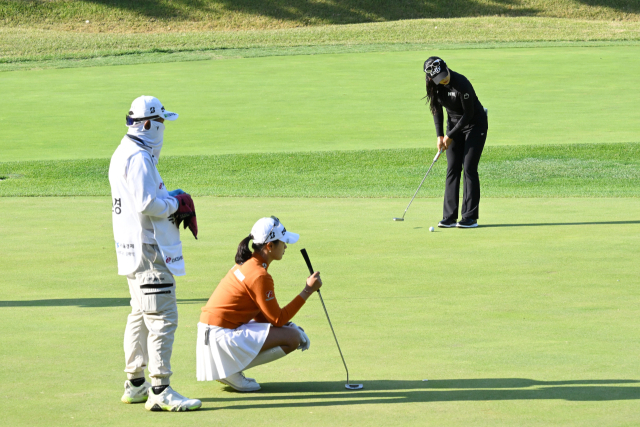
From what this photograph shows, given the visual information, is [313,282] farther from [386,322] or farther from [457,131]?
[457,131]

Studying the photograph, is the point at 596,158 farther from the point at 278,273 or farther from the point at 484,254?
the point at 278,273

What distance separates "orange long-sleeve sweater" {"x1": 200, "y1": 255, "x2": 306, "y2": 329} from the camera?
527 cm

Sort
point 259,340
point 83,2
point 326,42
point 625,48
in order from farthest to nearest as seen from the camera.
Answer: point 83,2 → point 326,42 → point 625,48 → point 259,340

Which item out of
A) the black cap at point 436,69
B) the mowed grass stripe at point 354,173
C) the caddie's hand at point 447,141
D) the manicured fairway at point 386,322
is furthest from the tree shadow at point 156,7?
the black cap at point 436,69

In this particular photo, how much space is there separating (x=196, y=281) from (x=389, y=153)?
331 inches

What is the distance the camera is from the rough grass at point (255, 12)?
4569 cm

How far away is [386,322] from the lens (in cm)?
659

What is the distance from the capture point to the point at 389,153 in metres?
16.0

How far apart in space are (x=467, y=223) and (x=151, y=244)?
20.0 feet

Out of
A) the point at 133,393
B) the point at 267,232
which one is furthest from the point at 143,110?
the point at 133,393

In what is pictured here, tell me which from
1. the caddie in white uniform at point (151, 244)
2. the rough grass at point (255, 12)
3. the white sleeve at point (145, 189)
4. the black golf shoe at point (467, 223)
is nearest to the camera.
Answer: the white sleeve at point (145, 189)

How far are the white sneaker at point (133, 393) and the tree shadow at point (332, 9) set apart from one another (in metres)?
43.8

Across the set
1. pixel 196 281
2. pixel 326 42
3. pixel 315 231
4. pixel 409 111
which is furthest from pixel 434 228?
pixel 326 42

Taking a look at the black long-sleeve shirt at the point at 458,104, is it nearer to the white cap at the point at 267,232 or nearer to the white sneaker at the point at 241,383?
the white cap at the point at 267,232
